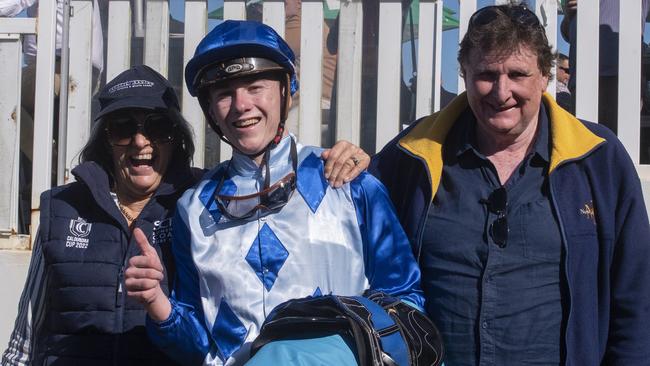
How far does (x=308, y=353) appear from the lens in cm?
197

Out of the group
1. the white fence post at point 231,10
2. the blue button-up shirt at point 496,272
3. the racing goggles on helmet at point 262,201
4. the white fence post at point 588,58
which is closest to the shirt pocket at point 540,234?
the blue button-up shirt at point 496,272

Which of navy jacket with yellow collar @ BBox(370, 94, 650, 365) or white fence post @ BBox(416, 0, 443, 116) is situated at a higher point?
white fence post @ BBox(416, 0, 443, 116)

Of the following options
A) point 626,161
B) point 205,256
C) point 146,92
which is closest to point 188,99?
point 146,92

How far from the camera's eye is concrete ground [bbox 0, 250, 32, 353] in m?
4.03

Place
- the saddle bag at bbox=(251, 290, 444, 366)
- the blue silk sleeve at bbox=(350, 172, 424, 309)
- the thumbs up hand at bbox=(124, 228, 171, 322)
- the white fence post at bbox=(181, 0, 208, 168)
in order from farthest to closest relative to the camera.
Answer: the white fence post at bbox=(181, 0, 208, 168)
the blue silk sleeve at bbox=(350, 172, 424, 309)
the thumbs up hand at bbox=(124, 228, 171, 322)
the saddle bag at bbox=(251, 290, 444, 366)

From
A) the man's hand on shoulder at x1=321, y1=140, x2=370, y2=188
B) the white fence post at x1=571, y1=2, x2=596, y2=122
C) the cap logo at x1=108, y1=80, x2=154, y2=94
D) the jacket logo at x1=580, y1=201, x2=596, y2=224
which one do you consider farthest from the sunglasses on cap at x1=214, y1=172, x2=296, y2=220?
the white fence post at x1=571, y1=2, x2=596, y2=122

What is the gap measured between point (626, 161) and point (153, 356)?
1.60 meters

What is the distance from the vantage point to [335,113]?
13.5ft

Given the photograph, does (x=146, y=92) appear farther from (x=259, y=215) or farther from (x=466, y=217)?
(x=466, y=217)

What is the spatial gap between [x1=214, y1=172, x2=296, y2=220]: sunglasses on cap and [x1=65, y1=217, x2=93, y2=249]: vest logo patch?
56 centimetres

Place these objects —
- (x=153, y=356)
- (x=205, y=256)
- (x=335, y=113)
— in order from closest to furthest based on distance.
→ (x=205, y=256) → (x=153, y=356) → (x=335, y=113)

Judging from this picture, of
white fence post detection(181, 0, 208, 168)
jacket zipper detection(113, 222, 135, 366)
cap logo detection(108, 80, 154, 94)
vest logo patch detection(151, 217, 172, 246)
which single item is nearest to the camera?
jacket zipper detection(113, 222, 135, 366)

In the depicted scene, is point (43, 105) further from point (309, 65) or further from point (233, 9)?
point (309, 65)

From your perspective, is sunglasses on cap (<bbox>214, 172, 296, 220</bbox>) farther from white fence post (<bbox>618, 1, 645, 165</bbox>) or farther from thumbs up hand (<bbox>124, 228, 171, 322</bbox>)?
white fence post (<bbox>618, 1, 645, 165</bbox>)
